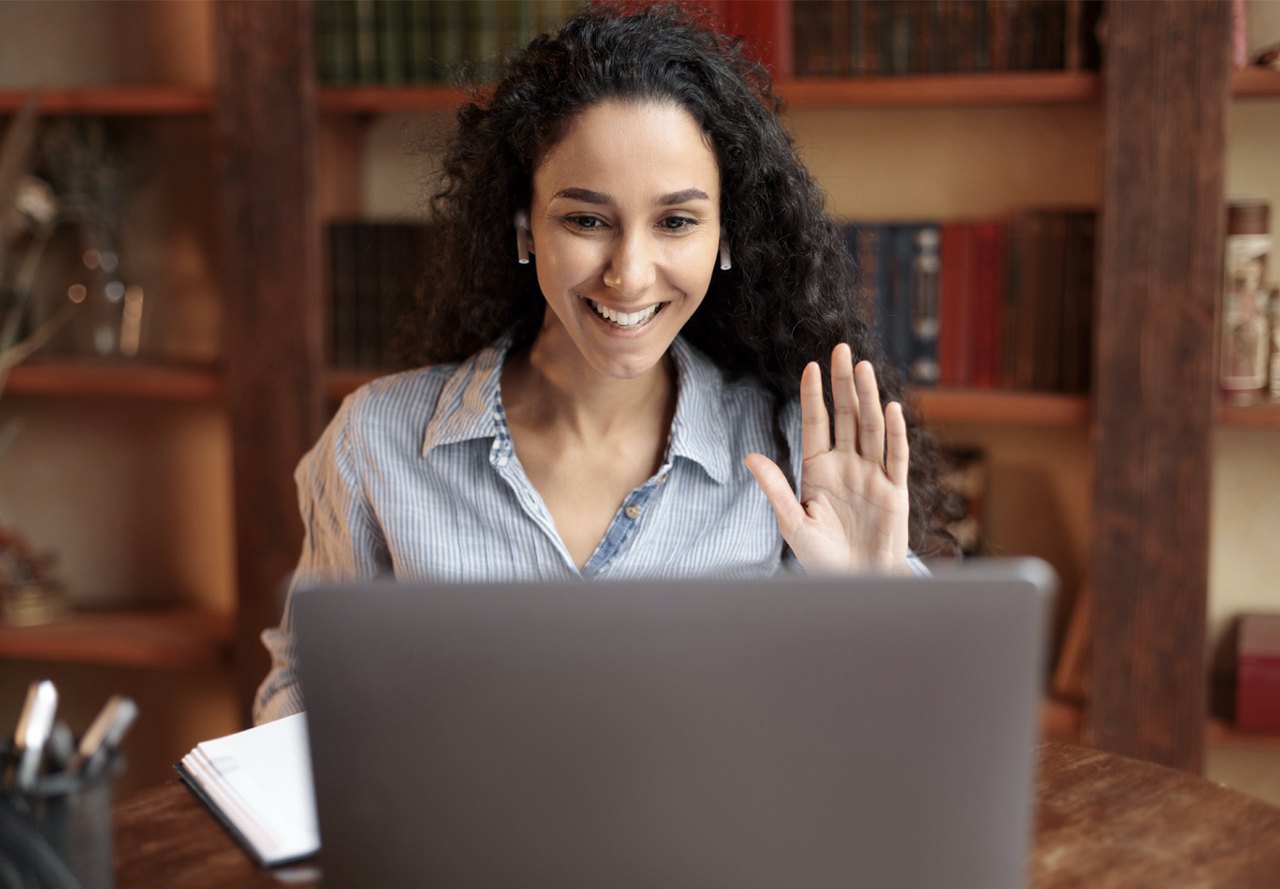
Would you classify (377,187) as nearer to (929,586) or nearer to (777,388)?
(777,388)

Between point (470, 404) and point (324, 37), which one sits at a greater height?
point (324, 37)

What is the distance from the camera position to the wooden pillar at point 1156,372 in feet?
6.60

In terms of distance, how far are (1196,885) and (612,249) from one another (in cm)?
82

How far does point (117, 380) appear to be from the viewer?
2545 mm

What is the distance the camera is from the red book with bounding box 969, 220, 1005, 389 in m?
2.24

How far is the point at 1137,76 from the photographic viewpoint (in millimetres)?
2029

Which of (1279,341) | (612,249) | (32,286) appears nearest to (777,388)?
(612,249)

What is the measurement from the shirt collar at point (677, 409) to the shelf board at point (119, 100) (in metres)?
1.02

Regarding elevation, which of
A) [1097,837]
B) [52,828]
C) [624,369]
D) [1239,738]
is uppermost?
[624,369]

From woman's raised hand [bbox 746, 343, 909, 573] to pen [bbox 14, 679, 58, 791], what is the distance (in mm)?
766

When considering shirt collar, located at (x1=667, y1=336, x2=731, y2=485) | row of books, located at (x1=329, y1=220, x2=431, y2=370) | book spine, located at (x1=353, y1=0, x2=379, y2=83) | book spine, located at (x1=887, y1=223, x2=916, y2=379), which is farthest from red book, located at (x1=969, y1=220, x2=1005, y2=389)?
book spine, located at (x1=353, y1=0, x2=379, y2=83)

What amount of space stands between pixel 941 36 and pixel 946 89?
9 centimetres

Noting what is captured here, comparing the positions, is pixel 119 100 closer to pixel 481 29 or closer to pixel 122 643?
pixel 481 29

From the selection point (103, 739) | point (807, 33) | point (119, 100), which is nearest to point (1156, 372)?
point (807, 33)
